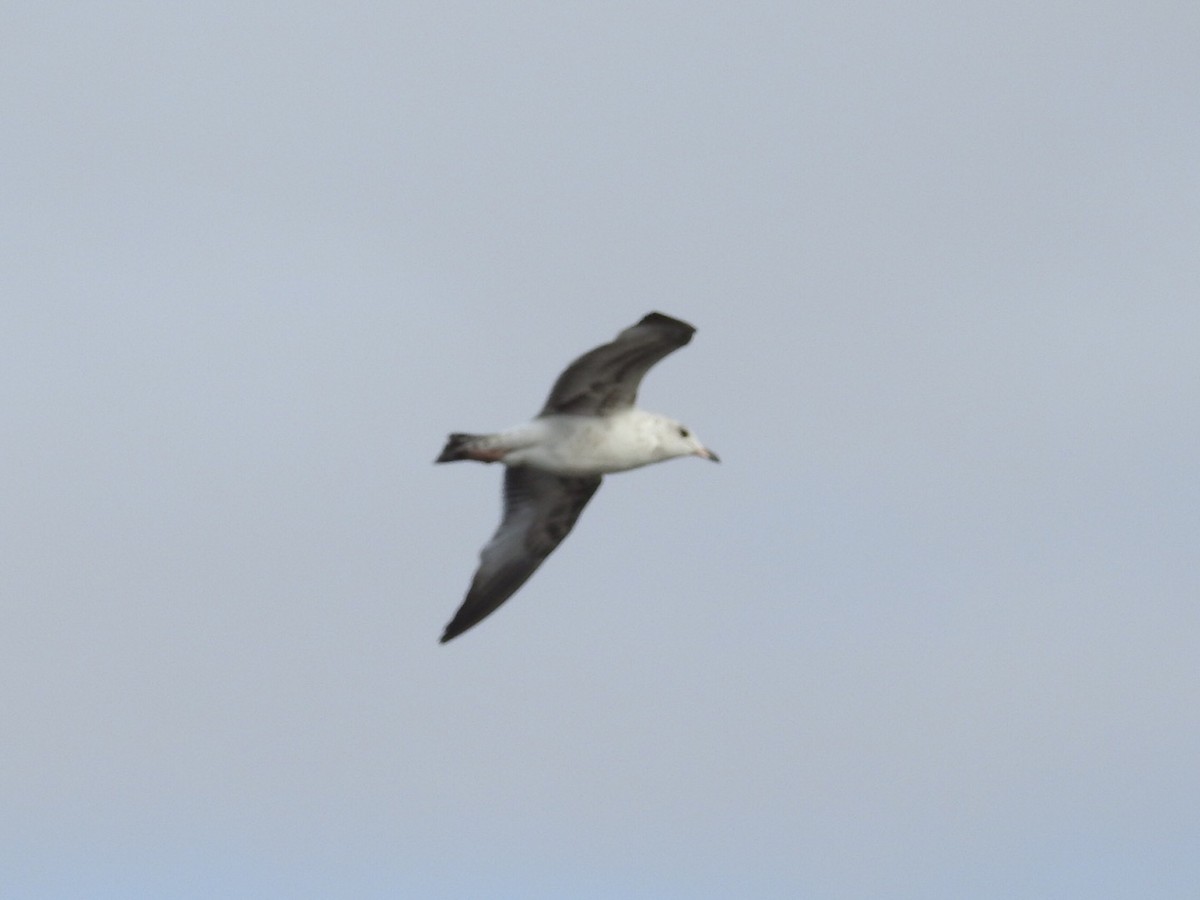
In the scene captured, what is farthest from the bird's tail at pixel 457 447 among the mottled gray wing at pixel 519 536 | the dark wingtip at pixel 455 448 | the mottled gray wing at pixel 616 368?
the mottled gray wing at pixel 519 536

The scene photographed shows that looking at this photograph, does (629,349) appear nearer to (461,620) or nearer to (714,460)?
(714,460)

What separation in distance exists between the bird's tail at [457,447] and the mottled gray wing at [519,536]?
1.80 metres

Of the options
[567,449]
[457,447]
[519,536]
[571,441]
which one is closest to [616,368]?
[571,441]

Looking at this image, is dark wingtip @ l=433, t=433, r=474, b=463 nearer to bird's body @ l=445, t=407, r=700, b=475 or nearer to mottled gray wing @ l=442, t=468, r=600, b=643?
bird's body @ l=445, t=407, r=700, b=475

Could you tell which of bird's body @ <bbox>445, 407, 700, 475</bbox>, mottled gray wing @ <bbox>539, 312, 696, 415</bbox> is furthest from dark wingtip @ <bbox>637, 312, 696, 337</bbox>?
bird's body @ <bbox>445, 407, 700, 475</bbox>

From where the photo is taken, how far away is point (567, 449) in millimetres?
25984

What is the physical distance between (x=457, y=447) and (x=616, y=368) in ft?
6.23

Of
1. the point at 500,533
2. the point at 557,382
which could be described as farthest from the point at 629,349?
the point at 500,533

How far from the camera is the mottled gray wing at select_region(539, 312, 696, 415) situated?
24656 mm

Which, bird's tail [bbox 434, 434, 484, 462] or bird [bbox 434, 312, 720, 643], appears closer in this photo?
bird [bbox 434, 312, 720, 643]

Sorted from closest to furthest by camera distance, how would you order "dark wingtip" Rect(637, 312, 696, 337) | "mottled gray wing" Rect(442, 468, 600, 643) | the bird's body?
"dark wingtip" Rect(637, 312, 696, 337), the bird's body, "mottled gray wing" Rect(442, 468, 600, 643)

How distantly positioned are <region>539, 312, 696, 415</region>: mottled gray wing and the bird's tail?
80 cm

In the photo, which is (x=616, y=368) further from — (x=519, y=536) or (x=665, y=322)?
(x=519, y=536)

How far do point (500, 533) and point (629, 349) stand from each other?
3.81m
